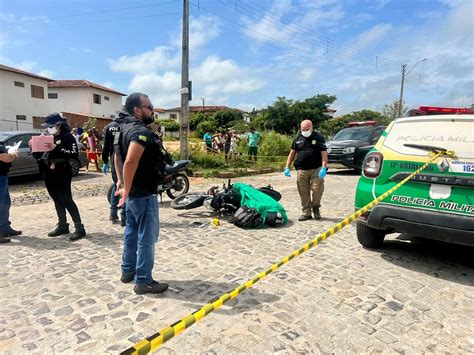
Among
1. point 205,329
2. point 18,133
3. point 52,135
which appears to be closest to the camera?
point 205,329

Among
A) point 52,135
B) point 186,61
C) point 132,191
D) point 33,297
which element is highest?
point 186,61

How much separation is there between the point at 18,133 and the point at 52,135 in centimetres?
661

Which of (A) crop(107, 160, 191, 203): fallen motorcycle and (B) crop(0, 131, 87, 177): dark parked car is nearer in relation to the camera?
(A) crop(107, 160, 191, 203): fallen motorcycle

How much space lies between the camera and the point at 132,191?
3.29 meters

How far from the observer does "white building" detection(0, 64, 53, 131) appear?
31.2 m

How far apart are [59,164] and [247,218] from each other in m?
2.85

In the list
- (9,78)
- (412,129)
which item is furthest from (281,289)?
(9,78)

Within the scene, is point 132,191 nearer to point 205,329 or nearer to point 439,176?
point 205,329

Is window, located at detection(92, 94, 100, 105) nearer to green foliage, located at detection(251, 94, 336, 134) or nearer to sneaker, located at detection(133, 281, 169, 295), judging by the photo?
green foliage, located at detection(251, 94, 336, 134)

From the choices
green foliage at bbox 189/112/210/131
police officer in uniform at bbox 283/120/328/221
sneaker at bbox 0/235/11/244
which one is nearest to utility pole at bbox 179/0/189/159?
police officer in uniform at bbox 283/120/328/221

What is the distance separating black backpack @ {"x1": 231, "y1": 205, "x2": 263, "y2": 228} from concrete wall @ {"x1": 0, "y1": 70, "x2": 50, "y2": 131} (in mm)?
30589

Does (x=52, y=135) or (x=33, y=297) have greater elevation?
(x=52, y=135)

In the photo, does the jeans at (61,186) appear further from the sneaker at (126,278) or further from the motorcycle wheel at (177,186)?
the motorcycle wheel at (177,186)

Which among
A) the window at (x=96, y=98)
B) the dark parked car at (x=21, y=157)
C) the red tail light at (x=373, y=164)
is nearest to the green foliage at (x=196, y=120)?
the window at (x=96, y=98)
